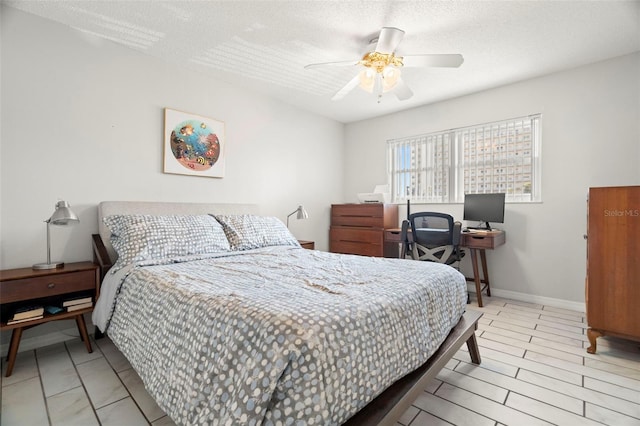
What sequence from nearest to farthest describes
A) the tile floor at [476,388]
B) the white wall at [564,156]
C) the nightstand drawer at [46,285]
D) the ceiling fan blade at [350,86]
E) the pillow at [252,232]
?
the tile floor at [476,388] → the nightstand drawer at [46,285] → the ceiling fan blade at [350,86] → the pillow at [252,232] → the white wall at [564,156]

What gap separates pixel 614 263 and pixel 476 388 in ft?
4.57

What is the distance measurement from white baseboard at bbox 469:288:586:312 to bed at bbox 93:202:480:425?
6.08ft

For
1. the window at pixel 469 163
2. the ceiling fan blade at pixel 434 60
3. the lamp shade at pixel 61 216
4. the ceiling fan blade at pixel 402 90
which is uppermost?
the ceiling fan blade at pixel 434 60

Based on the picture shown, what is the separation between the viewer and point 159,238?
2201 millimetres

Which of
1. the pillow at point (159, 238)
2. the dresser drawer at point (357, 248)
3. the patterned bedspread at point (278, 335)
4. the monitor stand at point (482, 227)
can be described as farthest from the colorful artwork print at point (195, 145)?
the monitor stand at point (482, 227)

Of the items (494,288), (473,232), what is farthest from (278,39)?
(494,288)

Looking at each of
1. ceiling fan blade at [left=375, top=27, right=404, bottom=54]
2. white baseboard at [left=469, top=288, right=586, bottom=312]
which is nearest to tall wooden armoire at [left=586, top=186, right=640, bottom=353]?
white baseboard at [left=469, top=288, right=586, bottom=312]

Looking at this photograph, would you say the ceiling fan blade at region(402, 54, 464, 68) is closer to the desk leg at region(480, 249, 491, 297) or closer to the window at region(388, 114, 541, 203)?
the window at region(388, 114, 541, 203)

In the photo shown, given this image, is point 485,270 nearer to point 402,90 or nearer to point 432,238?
point 432,238

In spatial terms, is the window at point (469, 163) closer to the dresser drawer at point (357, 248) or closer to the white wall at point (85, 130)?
the dresser drawer at point (357, 248)

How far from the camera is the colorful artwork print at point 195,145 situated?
2943 millimetres

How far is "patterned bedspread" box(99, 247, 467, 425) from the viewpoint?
85cm

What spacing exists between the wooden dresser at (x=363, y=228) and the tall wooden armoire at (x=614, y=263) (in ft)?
7.00

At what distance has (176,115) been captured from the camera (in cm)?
293
